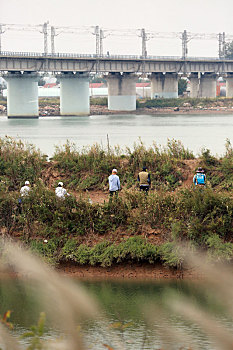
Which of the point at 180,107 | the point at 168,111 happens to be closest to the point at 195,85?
the point at 180,107

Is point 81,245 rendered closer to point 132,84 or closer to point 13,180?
point 13,180

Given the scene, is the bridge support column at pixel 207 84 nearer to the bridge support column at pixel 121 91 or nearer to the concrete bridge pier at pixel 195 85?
the concrete bridge pier at pixel 195 85

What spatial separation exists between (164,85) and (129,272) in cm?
13466

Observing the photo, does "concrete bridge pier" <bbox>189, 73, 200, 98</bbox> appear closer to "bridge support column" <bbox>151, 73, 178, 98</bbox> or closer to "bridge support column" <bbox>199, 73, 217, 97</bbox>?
"bridge support column" <bbox>199, 73, 217, 97</bbox>

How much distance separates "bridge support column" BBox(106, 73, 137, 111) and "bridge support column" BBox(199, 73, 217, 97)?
19.8m

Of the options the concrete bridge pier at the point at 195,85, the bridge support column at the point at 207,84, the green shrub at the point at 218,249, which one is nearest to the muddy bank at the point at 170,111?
the bridge support column at the point at 207,84

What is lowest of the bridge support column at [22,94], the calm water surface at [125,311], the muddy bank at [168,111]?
the calm water surface at [125,311]

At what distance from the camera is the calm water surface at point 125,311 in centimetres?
1295

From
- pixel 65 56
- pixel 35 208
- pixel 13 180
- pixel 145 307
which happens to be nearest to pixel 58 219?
pixel 35 208

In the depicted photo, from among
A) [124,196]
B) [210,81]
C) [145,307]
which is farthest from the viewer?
[210,81]

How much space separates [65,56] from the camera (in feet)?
405

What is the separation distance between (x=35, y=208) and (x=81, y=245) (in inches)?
79.4

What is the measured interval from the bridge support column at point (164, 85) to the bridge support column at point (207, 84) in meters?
7.16

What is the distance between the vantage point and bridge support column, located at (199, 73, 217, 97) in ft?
509
